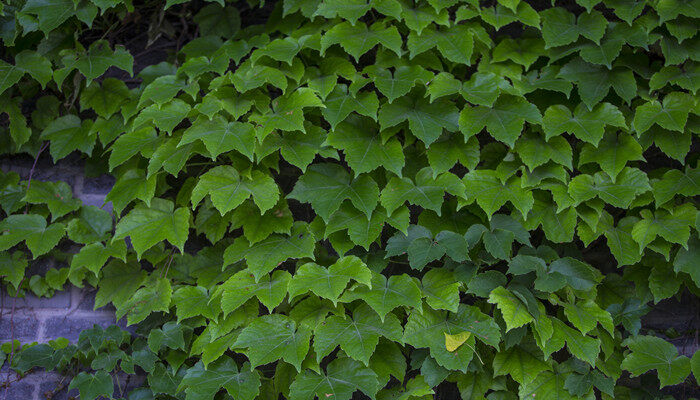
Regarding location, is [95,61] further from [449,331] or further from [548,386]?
[548,386]

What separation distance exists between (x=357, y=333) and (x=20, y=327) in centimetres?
119

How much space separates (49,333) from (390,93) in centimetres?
137

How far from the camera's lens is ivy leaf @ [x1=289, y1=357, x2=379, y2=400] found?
1596 mm

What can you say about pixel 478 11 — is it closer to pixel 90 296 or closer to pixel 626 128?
pixel 626 128

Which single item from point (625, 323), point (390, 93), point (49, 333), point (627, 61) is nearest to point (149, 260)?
point (49, 333)

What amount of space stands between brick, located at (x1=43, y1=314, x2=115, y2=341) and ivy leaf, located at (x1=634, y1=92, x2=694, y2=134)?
70.1 inches

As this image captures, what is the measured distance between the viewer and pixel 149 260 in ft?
6.31

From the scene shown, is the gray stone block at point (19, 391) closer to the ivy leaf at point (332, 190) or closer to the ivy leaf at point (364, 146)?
the ivy leaf at point (332, 190)

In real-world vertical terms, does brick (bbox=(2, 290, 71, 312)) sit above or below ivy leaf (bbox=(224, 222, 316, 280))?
below

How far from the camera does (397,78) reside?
1.79 metres

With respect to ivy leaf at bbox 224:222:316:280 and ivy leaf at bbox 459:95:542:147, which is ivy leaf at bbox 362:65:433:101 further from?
ivy leaf at bbox 224:222:316:280

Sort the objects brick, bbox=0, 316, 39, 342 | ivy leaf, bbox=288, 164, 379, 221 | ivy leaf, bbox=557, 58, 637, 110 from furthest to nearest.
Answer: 1. brick, bbox=0, 316, 39, 342
2. ivy leaf, bbox=557, 58, 637, 110
3. ivy leaf, bbox=288, 164, 379, 221

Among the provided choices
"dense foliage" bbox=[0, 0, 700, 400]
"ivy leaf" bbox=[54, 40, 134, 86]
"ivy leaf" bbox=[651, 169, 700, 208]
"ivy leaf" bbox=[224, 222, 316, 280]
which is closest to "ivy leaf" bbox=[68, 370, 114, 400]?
"dense foliage" bbox=[0, 0, 700, 400]

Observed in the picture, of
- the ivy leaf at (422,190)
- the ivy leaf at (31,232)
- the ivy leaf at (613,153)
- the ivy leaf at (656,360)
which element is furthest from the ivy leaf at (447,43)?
the ivy leaf at (31,232)
